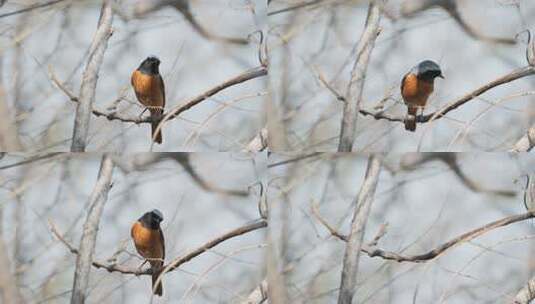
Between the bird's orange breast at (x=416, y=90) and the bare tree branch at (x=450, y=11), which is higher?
the bare tree branch at (x=450, y=11)

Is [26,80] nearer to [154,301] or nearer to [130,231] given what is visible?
[130,231]

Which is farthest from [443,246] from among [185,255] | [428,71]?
[185,255]

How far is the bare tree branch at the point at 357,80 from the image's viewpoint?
10.0 ft

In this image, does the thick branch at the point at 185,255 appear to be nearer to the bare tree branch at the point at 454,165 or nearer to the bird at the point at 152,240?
the bird at the point at 152,240

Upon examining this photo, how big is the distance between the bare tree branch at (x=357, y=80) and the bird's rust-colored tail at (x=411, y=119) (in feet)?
0.51

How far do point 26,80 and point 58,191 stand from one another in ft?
1.15

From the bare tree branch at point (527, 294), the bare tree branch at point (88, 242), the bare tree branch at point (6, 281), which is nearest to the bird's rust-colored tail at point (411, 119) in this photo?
the bare tree branch at point (527, 294)

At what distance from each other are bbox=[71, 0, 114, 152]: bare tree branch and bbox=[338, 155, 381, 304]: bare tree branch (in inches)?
34.0

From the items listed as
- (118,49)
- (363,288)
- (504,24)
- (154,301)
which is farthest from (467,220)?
(118,49)

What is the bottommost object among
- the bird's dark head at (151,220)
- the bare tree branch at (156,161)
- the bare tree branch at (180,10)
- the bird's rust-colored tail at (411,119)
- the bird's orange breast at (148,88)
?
the bird's dark head at (151,220)

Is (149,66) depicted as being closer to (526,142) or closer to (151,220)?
(151,220)

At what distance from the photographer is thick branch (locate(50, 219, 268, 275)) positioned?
9.77 feet

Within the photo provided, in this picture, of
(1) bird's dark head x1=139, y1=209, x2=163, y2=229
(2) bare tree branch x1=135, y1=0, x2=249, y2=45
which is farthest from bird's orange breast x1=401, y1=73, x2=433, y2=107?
(1) bird's dark head x1=139, y1=209, x2=163, y2=229

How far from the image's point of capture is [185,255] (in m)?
3.01
